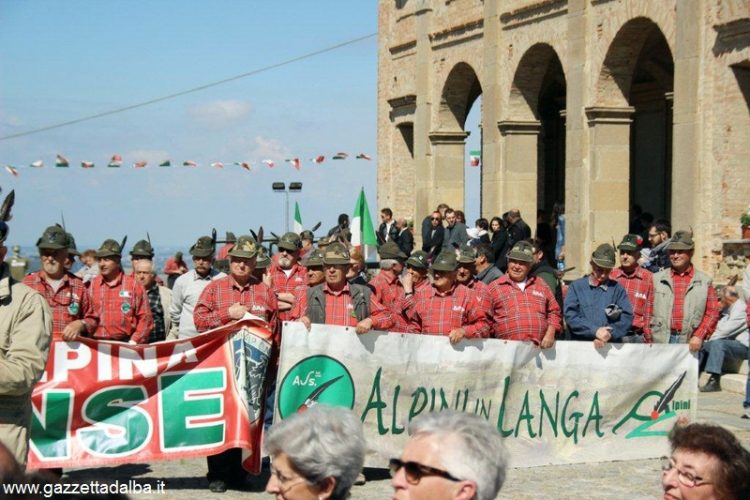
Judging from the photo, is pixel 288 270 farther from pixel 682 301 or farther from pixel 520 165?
pixel 520 165

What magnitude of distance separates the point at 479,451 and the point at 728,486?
1109mm

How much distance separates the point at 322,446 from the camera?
190 inches

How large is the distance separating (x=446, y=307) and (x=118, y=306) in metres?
2.80

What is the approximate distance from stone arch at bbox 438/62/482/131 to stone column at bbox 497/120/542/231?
3086 mm

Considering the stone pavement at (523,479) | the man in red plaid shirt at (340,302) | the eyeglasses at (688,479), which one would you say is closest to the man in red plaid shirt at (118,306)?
the stone pavement at (523,479)

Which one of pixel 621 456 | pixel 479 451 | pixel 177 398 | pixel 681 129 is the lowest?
pixel 621 456

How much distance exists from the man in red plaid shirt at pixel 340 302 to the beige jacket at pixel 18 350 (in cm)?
405

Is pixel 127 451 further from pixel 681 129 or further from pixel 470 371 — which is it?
pixel 681 129

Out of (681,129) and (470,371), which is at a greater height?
(681,129)

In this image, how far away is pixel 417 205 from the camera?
3212cm

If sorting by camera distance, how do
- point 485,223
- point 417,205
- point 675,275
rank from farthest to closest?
point 417,205, point 485,223, point 675,275

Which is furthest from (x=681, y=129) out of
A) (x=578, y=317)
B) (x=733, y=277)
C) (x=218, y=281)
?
(x=218, y=281)

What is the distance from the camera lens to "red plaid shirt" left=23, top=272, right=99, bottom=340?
10477mm

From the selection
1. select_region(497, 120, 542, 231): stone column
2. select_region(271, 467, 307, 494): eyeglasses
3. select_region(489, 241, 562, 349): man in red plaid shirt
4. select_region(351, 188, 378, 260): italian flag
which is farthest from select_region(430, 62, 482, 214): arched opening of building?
select_region(271, 467, 307, 494): eyeglasses
